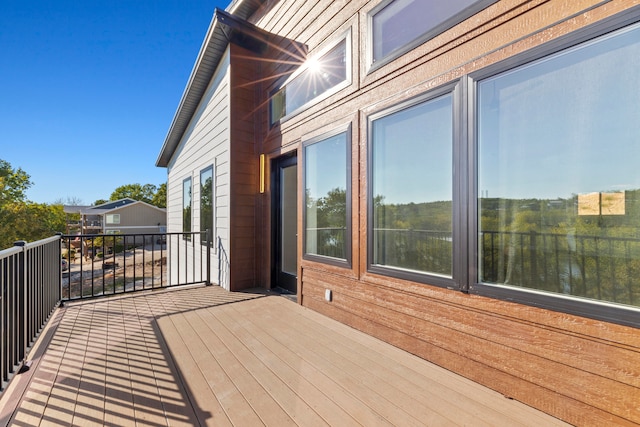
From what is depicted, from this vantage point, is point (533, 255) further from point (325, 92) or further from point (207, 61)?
point (207, 61)

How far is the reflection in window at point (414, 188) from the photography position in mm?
2035

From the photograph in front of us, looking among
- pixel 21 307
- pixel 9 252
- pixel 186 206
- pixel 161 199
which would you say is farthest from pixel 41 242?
pixel 161 199

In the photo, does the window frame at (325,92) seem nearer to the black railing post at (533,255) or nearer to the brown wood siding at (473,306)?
the brown wood siding at (473,306)

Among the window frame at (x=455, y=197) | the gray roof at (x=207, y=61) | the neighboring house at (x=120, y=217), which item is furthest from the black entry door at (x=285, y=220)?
the neighboring house at (x=120, y=217)

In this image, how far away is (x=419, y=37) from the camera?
2.24 metres

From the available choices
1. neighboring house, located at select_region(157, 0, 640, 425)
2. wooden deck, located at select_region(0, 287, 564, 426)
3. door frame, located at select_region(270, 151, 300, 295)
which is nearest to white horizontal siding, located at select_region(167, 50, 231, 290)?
door frame, located at select_region(270, 151, 300, 295)

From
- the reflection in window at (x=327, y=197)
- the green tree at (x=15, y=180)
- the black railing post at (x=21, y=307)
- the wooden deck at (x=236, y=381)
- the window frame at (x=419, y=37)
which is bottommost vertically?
the wooden deck at (x=236, y=381)

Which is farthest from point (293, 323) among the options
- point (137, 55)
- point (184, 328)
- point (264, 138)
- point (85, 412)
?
point (137, 55)

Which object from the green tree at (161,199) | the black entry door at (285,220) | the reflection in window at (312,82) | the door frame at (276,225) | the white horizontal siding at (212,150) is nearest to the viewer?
the reflection in window at (312,82)

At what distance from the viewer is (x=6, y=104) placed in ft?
75.8

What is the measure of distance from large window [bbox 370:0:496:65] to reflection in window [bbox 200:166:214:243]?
3673 millimetres

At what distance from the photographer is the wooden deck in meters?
1.51

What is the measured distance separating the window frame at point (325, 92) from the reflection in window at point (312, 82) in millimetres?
21

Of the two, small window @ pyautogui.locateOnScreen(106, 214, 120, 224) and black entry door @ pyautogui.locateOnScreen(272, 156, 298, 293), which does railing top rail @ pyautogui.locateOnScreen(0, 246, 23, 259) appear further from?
small window @ pyautogui.locateOnScreen(106, 214, 120, 224)
